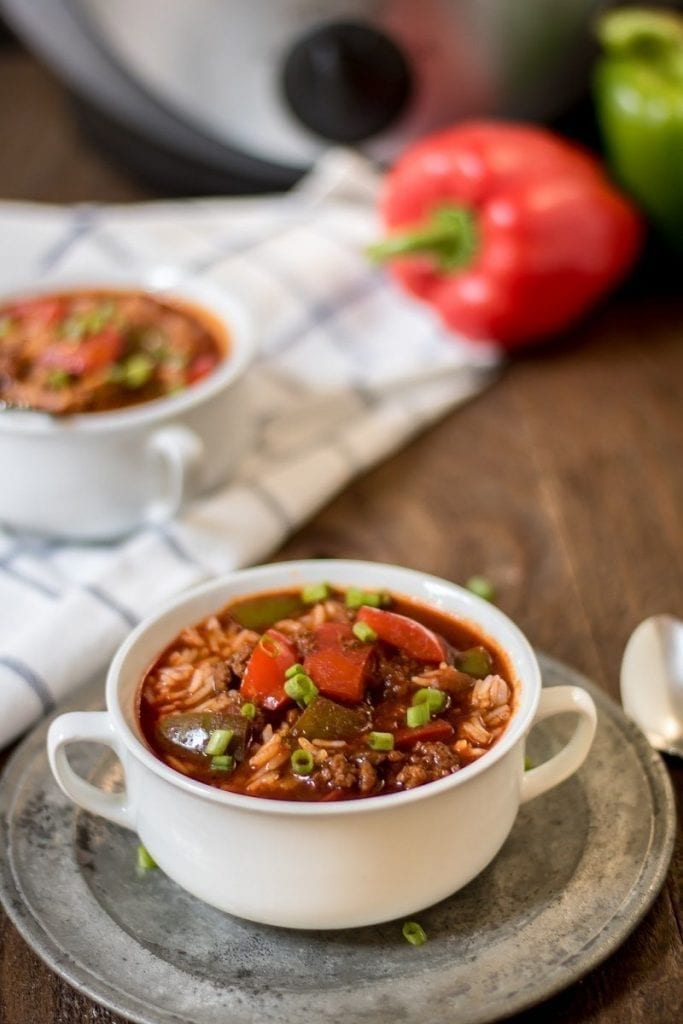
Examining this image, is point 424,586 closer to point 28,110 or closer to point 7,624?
point 7,624

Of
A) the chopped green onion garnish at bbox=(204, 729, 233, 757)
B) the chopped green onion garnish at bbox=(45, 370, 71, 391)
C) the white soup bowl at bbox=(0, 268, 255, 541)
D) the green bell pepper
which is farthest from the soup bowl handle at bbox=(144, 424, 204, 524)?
the green bell pepper

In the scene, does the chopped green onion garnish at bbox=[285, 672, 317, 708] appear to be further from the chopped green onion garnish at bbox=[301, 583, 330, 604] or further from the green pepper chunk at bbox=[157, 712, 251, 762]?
the chopped green onion garnish at bbox=[301, 583, 330, 604]

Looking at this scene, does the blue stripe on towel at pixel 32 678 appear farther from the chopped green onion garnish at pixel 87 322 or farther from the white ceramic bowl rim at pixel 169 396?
the chopped green onion garnish at pixel 87 322

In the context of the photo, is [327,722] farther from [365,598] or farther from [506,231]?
[506,231]

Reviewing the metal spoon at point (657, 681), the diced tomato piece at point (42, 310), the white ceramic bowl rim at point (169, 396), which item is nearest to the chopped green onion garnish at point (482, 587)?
the metal spoon at point (657, 681)

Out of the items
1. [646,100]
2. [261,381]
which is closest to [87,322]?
[261,381]
